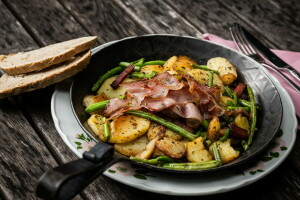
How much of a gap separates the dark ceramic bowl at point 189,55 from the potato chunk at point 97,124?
0.11 ft

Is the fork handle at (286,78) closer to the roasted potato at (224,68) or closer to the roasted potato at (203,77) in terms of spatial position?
the roasted potato at (224,68)

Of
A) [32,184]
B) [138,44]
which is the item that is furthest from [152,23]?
[32,184]

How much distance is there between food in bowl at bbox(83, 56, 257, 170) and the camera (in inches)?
90.3

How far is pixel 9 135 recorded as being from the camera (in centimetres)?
258

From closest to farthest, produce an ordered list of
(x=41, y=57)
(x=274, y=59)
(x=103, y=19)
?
(x=41, y=57) < (x=274, y=59) < (x=103, y=19)

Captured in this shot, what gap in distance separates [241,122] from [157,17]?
196 cm

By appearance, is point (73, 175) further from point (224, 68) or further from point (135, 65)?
point (224, 68)

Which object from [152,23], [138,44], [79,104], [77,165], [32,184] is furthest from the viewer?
[152,23]

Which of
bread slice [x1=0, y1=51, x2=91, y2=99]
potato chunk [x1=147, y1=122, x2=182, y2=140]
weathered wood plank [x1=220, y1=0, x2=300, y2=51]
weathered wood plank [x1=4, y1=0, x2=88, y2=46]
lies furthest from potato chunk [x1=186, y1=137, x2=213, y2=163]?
weathered wood plank [x1=220, y1=0, x2=300, y2=51]

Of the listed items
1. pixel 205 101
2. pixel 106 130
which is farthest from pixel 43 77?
pixel 205 101

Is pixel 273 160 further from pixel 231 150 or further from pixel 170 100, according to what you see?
pixel 170 100

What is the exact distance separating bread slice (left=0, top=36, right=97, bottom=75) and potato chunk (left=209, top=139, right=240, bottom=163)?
3.98ft

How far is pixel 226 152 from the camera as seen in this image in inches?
92.0

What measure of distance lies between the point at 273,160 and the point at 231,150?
0.91ft
